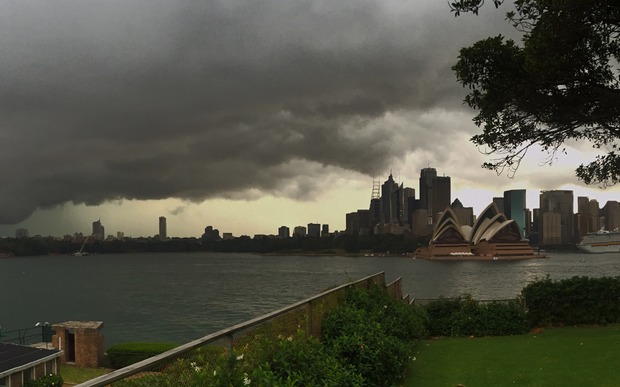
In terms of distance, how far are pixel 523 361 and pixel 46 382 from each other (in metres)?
20.6

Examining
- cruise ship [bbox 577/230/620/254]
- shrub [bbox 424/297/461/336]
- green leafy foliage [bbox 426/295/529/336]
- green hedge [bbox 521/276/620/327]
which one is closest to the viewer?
green hedge [bbox 521/276/620/327]

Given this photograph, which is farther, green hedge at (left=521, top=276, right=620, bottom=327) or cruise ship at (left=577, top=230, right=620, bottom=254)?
cruise ship at (left=577, top=230, right=620, bottom=254)

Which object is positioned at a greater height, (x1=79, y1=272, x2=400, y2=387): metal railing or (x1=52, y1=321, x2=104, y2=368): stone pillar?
(x1=79, y1=272, x2=400, y2=387): metal railing

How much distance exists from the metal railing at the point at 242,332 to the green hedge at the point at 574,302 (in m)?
7.31

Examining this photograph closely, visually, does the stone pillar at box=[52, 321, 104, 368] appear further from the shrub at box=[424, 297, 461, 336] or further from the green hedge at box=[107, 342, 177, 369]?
the shrub at box=[424, 297, 461, 336]

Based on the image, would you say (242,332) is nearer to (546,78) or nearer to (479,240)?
(546,78)

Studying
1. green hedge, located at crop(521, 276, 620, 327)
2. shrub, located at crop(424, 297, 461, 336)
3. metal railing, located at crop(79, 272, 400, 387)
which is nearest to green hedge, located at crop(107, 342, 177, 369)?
shrub, located at crop(424, 297, 461, 336)

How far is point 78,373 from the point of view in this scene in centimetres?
2803

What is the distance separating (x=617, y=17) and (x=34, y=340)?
57.3m

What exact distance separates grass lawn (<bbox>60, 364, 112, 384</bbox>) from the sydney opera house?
3727 inches

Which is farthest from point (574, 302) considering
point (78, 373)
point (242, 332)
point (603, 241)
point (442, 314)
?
point (603, 241)

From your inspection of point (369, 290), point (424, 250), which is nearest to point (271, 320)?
point (369, 290)

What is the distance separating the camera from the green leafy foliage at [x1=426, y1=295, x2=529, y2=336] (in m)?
Result: 14.4

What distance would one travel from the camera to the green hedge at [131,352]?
27.0 m
